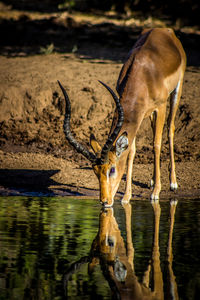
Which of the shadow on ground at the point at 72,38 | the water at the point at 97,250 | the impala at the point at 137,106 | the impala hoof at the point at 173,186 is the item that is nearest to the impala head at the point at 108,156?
the impala at the point at 137,106

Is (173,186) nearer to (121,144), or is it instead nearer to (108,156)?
(121,144)

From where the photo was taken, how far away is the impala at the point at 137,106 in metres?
8.65

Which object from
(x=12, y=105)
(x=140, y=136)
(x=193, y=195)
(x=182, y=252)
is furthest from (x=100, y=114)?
(x=182, y=252)

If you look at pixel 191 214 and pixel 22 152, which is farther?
pixel 22 152

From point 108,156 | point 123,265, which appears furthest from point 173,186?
point 123,265

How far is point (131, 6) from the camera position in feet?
94.8

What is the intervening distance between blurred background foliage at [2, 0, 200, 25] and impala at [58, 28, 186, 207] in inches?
644

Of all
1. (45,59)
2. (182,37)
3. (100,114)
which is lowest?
(100,114)

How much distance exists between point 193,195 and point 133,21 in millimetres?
16243

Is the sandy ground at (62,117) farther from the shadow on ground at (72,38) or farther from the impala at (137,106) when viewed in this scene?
the impala at (137,106)

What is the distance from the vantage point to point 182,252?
225 inches

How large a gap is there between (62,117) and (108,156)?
6876 millimetres

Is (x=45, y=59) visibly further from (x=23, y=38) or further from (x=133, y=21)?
(x=133, y=21)

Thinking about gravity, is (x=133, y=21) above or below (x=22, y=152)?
above
